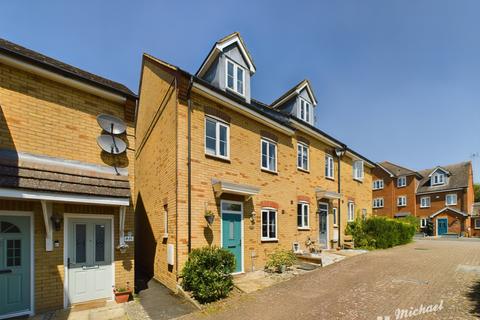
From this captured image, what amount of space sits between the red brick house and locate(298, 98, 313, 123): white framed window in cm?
2797

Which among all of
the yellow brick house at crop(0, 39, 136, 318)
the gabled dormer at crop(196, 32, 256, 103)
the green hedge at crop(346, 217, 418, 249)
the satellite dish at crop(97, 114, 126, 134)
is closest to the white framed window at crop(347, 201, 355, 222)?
the green hedge at crop(346, 217, 418, 249)

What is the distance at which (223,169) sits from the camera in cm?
1111

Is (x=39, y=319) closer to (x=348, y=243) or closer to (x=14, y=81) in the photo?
(x=14, y=81)

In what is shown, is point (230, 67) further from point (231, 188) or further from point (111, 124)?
point (111, 124)

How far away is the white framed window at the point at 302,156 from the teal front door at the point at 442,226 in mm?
30806

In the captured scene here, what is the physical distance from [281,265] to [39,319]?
26.5 feet

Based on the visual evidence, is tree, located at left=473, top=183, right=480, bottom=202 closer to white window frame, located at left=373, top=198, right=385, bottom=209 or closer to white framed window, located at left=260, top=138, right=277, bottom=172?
white window frame, located at left=373, top=198, right=385, bottom=209

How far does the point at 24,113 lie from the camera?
7.37 m

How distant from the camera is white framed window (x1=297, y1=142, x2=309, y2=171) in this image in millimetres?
15617

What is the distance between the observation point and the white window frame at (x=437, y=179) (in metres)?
37.9

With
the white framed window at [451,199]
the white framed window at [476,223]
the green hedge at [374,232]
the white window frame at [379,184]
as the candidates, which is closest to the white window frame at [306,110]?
the green hedge at [374,232]

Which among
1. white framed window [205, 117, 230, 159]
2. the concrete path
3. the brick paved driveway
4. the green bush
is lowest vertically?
the concrete path

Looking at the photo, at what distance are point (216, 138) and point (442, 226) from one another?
3797 centimetres

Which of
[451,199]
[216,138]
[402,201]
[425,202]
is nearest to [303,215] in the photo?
[216,138]
